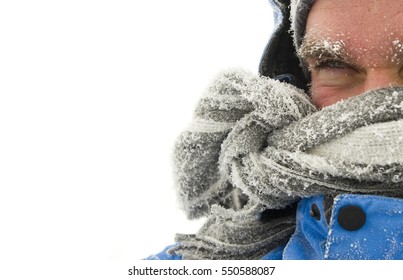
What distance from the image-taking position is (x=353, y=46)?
1090 mm

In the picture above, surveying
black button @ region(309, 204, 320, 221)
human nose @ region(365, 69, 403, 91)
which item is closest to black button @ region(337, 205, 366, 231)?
black button @ region(309, 204, 320, 221)

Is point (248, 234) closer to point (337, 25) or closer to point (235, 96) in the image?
point (235, 96)

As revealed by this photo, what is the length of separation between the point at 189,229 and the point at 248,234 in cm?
216

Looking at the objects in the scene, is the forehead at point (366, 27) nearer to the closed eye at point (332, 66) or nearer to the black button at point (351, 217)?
the closed eye at point (332, 66)

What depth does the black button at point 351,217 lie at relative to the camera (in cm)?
94

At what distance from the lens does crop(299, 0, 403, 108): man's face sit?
3.47 feet

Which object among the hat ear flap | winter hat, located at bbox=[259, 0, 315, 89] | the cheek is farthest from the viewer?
the hat ear flap

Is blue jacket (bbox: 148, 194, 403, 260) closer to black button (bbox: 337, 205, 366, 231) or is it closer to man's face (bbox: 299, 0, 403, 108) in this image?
black button (bbox: 337, 205, 366, 231)

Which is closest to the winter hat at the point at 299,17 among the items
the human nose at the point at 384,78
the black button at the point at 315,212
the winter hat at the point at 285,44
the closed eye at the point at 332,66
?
the winter hat at the point at 285,44

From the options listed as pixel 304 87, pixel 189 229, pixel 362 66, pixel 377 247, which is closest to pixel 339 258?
pixel 377 247

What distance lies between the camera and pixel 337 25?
1.12m

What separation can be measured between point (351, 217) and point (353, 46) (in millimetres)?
389

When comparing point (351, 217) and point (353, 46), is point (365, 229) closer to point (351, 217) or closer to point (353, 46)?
point (351, 217)

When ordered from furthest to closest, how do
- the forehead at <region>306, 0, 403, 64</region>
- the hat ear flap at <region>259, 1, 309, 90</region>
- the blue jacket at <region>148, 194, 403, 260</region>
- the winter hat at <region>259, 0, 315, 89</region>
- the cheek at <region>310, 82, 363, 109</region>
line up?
1. the hat ear flap at <region>259, 1, 309, 90</region>
2. the winter hat at <region>259, 0, 315, 89</region>
3. the cheek at <region>310, 82, 363, 109</region>
4. the forehead at <region>306, 0, 403, 64</region>
5. the blue jacket at <region>148, 194, 403, 260</region>
